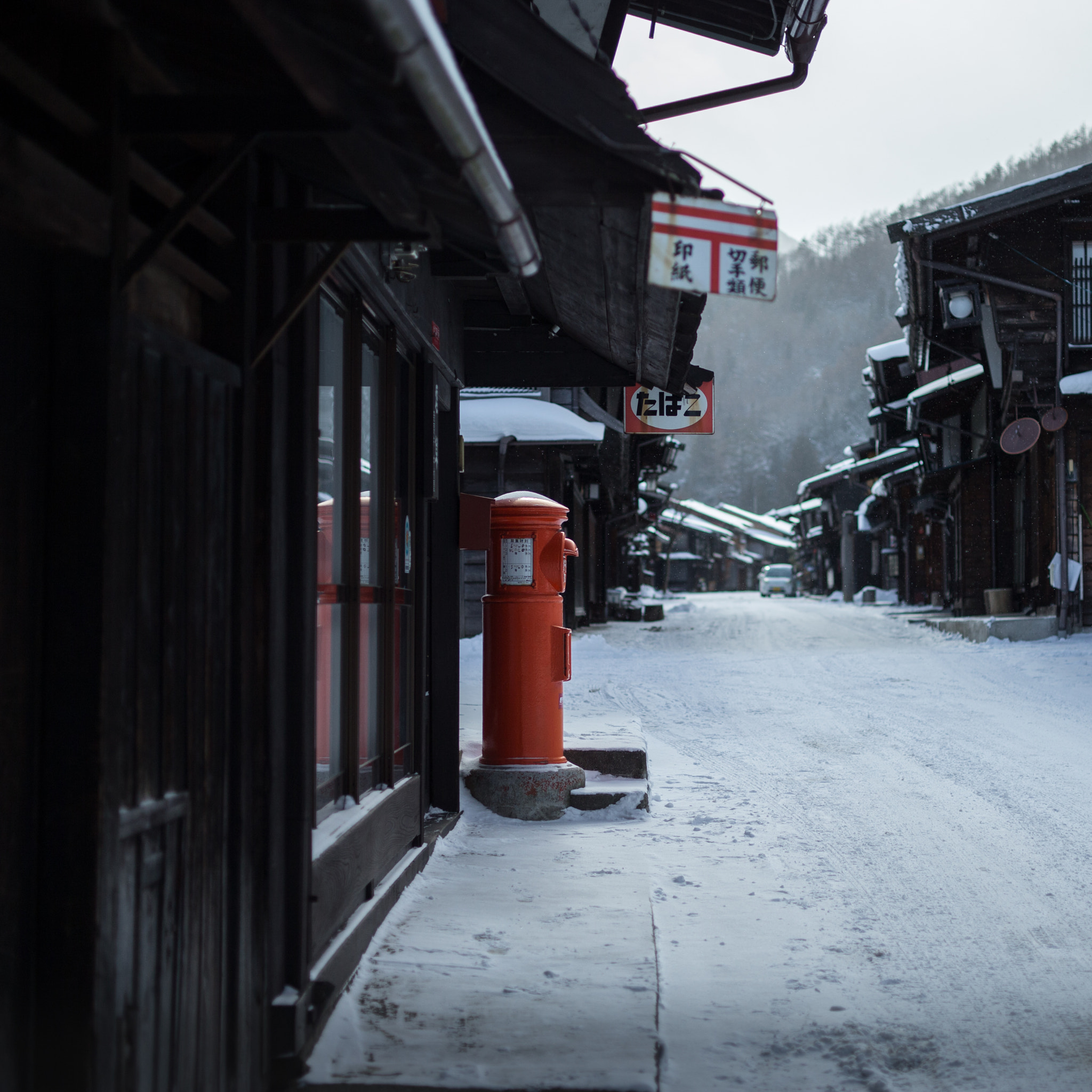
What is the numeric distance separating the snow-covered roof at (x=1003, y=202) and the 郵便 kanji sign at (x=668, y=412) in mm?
10278

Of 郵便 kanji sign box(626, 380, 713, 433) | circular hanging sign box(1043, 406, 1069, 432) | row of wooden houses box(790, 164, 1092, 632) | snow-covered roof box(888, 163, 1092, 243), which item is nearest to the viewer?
郵便 kanji sign box(626, 380, 713, 433)

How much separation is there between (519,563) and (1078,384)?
1571 centimetres

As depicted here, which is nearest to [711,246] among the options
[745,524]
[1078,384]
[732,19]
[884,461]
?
[732,19]

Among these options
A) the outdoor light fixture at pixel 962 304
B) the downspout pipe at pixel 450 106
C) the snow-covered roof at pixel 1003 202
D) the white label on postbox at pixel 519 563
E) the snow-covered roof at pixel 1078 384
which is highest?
the snow-covered roof at pixel 1003 202

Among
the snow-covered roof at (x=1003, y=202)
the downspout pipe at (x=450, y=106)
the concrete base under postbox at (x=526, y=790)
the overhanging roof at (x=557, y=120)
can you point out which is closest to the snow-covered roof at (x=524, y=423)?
the snow-covered roof at (x=1003, y=202)

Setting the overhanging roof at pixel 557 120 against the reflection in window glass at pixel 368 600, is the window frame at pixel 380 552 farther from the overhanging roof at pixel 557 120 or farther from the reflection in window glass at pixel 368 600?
the overhanging roof at pixel 557 120

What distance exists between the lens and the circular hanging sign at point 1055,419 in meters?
18.9

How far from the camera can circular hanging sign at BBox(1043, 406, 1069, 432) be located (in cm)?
1886

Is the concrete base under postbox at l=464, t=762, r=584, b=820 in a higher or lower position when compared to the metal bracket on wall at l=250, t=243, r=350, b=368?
lower

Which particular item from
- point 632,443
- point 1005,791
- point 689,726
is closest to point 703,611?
point 632,443

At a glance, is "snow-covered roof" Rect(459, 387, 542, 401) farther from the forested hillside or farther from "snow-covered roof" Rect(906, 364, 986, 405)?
the forested hillside

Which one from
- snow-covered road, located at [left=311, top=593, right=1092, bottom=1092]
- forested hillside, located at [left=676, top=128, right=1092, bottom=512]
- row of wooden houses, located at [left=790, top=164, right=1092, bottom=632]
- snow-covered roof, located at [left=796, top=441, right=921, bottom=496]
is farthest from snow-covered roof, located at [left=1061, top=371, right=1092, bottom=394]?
forested hillside, located at [left=676, top=128, right=1092, bottom=512]

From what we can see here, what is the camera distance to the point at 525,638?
6641mm

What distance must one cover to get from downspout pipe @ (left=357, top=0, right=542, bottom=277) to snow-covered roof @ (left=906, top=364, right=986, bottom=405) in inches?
910
